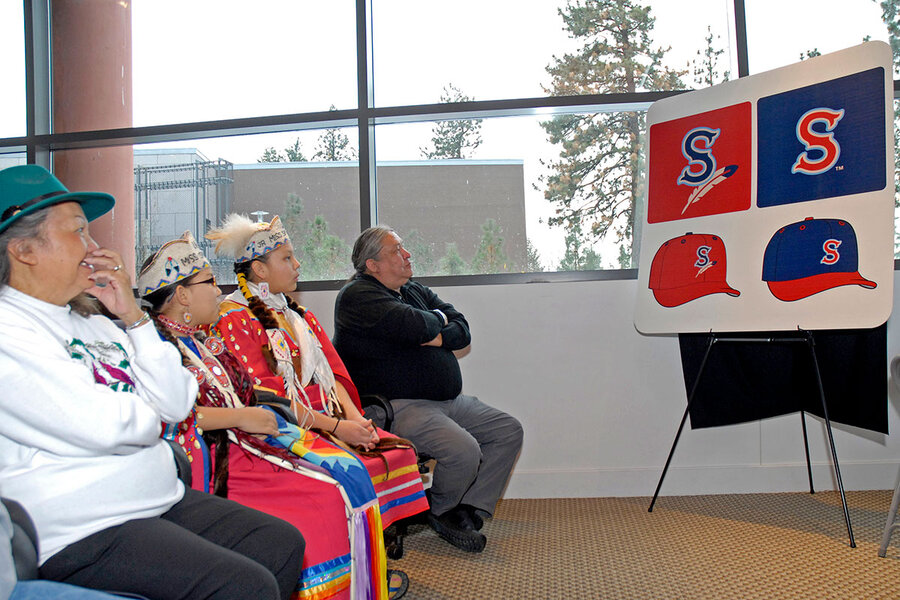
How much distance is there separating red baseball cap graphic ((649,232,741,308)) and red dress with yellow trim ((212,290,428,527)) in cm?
145

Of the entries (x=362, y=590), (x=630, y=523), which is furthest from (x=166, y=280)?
(x=630, y=523)

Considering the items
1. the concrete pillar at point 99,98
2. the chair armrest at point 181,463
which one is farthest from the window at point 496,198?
the chair armrest at point 181,463

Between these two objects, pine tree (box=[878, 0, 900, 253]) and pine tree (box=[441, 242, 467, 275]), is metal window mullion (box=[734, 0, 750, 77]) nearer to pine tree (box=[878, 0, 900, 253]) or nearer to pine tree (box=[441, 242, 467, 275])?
pine tree (box=[878, 0, 900, 253])

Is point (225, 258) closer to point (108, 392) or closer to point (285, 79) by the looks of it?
point (285, 79)

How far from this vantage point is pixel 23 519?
1.15m

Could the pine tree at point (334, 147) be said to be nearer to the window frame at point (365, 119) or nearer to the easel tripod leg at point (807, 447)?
the window frame at point (365, 119)

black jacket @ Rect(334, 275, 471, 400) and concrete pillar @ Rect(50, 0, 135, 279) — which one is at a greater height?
concrete pillar @ Rect(50, 0, 135, 279)

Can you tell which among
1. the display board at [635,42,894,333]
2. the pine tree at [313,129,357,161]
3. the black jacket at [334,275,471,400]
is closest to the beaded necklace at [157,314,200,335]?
the black jacket at [334,275,471,400]

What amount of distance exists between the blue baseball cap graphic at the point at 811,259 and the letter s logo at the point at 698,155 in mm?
432

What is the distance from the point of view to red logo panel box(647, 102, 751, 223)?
2.99 m

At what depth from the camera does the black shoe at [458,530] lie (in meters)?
2.68

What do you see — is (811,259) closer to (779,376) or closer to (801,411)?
(779,376)

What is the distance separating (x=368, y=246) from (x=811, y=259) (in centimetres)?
181

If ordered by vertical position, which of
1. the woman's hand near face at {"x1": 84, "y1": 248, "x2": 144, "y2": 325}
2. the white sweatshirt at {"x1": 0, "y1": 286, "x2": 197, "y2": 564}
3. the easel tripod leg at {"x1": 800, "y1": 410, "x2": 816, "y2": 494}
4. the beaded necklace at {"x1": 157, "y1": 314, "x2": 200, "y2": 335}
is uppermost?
the woman's hand near face at {"x1": 84, "y1": 248, "x2": 144, "y2": 325}
